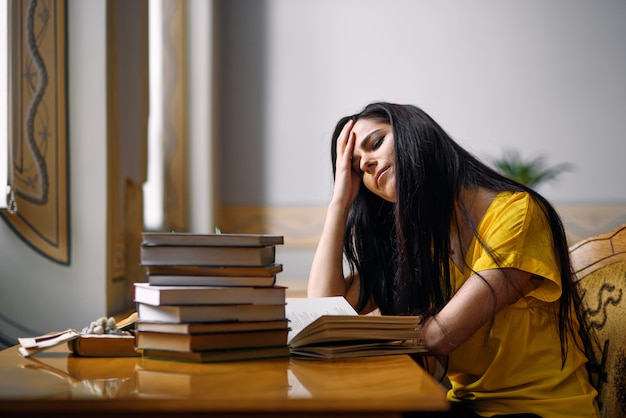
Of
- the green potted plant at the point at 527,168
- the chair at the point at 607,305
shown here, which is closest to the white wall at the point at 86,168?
the chair at the point at 607,305

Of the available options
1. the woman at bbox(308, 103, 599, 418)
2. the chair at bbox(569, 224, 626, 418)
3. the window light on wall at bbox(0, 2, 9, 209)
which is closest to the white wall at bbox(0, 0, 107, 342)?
the window light on wall at bbox(0, 2, 9, 209)

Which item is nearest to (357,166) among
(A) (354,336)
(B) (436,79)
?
(A) (354,336)

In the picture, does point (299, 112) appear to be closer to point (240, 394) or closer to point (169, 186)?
point (169, 186)

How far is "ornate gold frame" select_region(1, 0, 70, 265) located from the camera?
1.87m

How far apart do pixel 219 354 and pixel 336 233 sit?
0.72 metres

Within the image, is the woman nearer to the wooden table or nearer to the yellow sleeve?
the yellow sleeve

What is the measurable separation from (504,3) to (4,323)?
143 inches

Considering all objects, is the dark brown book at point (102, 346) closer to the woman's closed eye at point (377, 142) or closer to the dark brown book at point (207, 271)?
the dark brown book at point (207, 271)

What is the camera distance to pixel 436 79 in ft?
14.6

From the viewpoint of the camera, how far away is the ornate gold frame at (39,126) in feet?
6.12

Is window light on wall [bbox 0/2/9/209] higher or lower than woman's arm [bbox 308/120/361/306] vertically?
higher

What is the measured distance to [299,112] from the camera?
4434mm

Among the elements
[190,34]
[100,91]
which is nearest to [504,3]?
[190,34]

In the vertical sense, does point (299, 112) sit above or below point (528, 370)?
above
